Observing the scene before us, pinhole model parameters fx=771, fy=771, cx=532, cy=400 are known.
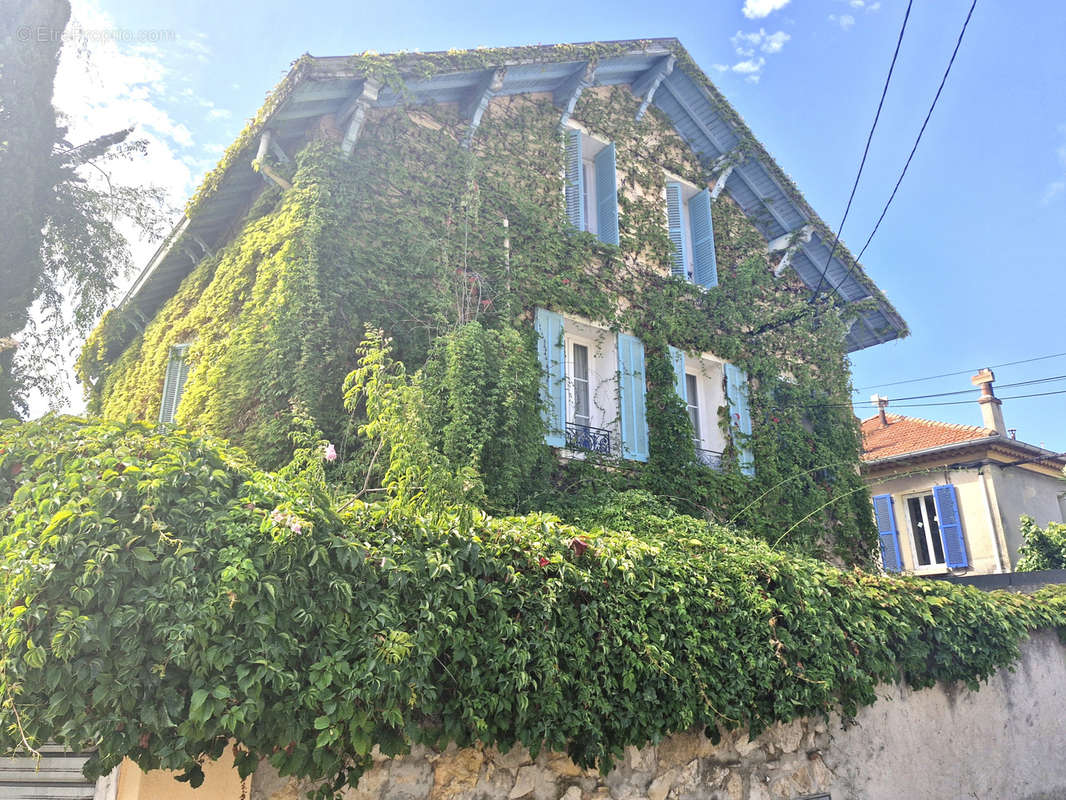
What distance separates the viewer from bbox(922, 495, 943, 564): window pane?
651 inches

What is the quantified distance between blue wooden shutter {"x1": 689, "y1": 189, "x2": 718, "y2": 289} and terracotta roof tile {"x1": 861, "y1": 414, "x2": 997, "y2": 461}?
7417mm

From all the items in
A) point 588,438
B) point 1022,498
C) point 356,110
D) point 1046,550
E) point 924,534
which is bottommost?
point 1046,550

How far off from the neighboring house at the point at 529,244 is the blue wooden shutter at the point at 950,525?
5.22 m

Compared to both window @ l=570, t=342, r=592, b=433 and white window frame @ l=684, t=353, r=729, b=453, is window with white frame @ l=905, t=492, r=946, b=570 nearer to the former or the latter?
white window frame @ l=684, t=353, r=729, b=453

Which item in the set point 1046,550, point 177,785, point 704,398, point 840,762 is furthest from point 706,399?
point 177,785

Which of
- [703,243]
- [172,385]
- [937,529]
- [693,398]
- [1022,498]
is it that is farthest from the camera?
[1022,498]

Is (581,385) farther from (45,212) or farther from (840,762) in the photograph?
(45,212)

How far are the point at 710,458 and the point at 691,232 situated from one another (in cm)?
363

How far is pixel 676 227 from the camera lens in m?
11.1

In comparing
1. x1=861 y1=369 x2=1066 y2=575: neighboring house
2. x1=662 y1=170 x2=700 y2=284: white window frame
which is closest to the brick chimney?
x1=861 y1=369 x2=1066 y2=575: neighboring house

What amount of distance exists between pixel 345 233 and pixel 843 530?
25.8 feet

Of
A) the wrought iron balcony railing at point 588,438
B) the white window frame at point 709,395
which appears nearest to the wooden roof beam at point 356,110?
the wrought iron balcony railing at point 588,438

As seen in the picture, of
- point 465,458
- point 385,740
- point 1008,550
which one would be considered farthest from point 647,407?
point 1008,550

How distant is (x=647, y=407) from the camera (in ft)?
31.2
